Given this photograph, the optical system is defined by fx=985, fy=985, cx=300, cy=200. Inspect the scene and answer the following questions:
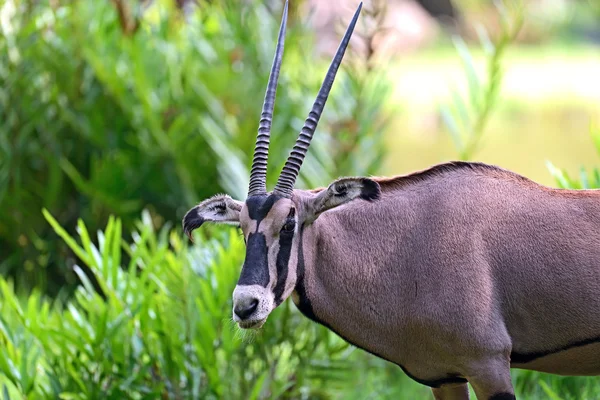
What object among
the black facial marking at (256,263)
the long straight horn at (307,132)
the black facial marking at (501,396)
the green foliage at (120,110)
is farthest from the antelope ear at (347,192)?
the green foliage at (120,110)

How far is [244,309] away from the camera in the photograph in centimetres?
353

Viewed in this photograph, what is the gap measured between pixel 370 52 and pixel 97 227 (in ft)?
10.2

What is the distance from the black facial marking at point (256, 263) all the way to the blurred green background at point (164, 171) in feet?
2.71

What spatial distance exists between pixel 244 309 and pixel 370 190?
0.68 metres

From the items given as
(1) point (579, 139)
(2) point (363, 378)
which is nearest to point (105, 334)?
(2) point (363, 378)

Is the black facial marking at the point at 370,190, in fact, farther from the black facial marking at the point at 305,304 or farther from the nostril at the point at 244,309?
the nostril at the point at 244,309

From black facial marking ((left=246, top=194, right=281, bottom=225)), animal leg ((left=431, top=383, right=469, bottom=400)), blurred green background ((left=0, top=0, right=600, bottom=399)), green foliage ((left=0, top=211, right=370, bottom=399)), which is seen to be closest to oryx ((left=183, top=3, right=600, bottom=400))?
black facial marking ((left=246, top=194, right=281, bottom=225))

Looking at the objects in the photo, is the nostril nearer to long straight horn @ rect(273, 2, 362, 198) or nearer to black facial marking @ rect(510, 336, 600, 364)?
long straight horn @ rect(273, 2, 362, 198)

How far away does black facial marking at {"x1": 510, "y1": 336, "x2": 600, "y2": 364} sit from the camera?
12.4ft

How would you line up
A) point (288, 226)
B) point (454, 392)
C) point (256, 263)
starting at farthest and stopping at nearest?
point (454, 392) → point (288, 226) → point (256, 263)

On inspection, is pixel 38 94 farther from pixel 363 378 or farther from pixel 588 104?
pixel 588 104

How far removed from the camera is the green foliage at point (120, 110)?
768cm

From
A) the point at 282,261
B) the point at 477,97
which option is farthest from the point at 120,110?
the point at 282,261

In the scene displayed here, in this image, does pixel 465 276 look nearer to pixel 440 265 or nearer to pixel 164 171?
pixel 440 265
